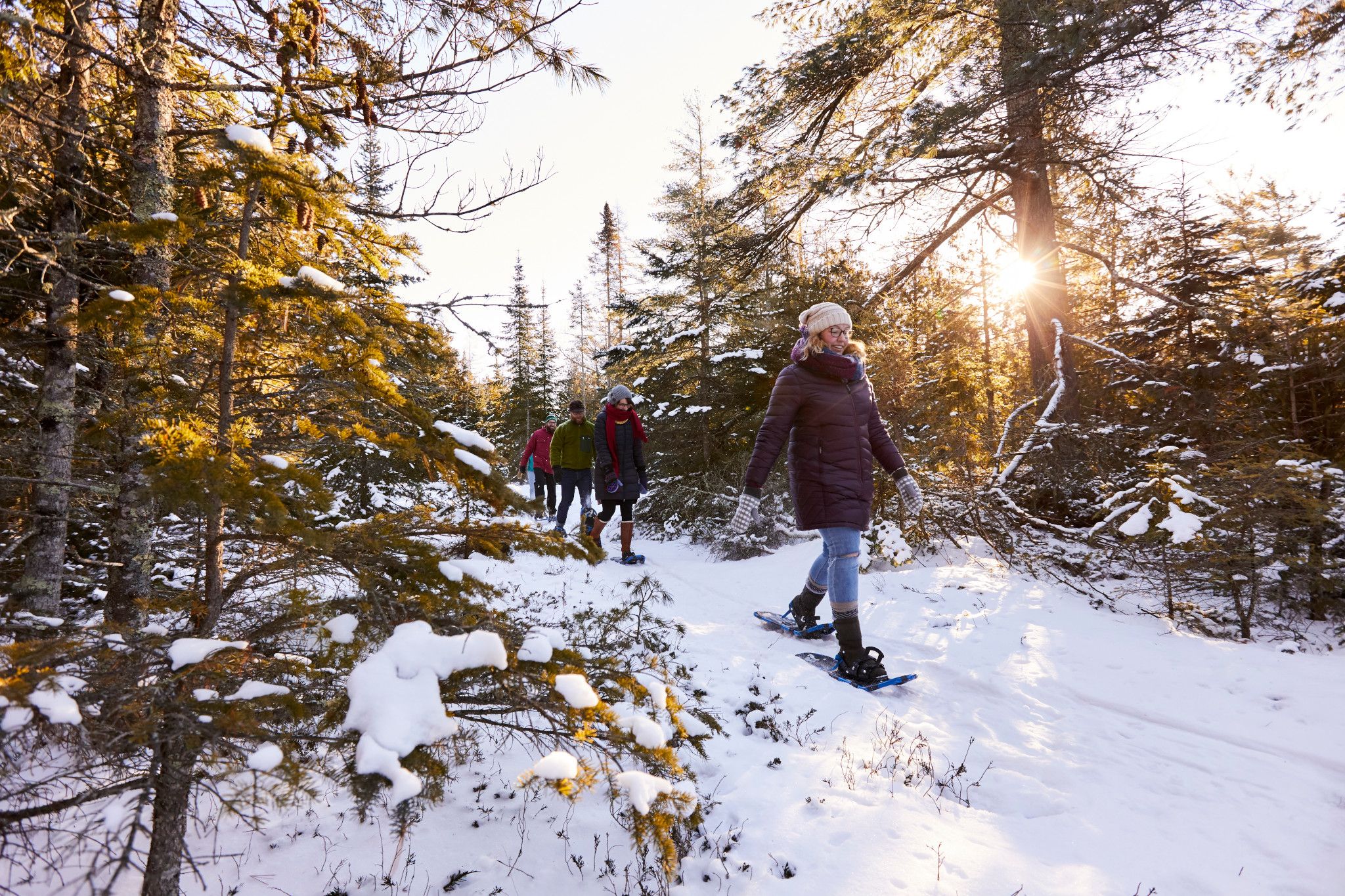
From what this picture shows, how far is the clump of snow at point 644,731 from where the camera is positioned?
1738mm

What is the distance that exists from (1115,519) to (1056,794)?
136 inches

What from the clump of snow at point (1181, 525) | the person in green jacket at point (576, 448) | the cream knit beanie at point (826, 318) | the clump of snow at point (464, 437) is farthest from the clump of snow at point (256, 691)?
the person in green jacket at point (576, 448)

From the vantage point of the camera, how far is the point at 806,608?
Result: 17.2 ft

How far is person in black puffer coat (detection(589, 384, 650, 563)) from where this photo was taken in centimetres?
870

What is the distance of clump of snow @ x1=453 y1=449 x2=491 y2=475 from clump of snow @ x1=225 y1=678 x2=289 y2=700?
0.91 m

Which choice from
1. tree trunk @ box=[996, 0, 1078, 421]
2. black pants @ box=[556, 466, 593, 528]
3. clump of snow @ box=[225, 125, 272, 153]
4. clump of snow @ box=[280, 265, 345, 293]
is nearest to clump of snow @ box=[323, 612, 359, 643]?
clump of snow @ box=[280, 265, 345, 293]

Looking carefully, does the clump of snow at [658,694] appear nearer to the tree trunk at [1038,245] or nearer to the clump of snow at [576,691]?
the clump of snow at [576,691]

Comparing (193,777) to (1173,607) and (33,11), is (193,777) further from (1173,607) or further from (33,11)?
(1173,607)

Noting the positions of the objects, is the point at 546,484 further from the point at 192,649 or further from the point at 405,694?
the point at 405,694

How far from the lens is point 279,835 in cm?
288

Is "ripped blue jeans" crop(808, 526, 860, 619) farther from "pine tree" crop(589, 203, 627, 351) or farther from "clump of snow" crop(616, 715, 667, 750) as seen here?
"pine tree" crop(589, 203, 627, 351)

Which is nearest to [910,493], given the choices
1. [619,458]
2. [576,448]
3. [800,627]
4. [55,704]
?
[800,627]

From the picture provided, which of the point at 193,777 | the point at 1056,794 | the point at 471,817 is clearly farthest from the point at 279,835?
the point at 1056,794

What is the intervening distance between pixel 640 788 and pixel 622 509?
24.9ft
